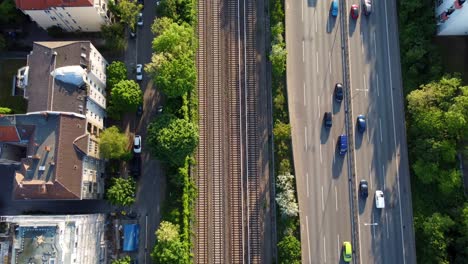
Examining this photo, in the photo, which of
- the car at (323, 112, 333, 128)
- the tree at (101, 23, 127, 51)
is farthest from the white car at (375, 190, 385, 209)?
the tree at (101, 23, 127, 51)

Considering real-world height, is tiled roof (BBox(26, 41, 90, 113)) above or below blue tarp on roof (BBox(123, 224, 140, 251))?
above

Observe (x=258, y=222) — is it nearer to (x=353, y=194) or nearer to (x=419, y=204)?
(x=353, y=194)

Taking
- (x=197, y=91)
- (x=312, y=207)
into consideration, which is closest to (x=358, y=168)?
(x=312, y=207)

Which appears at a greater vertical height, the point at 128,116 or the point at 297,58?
the point at 297,58

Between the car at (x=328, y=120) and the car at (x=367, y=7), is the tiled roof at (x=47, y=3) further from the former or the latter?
the car at (x=367, y=7)

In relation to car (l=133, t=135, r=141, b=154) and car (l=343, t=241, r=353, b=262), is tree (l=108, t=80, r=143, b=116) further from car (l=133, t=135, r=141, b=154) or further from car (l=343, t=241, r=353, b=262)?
car (l=343, t=241, r=353, b=262)
